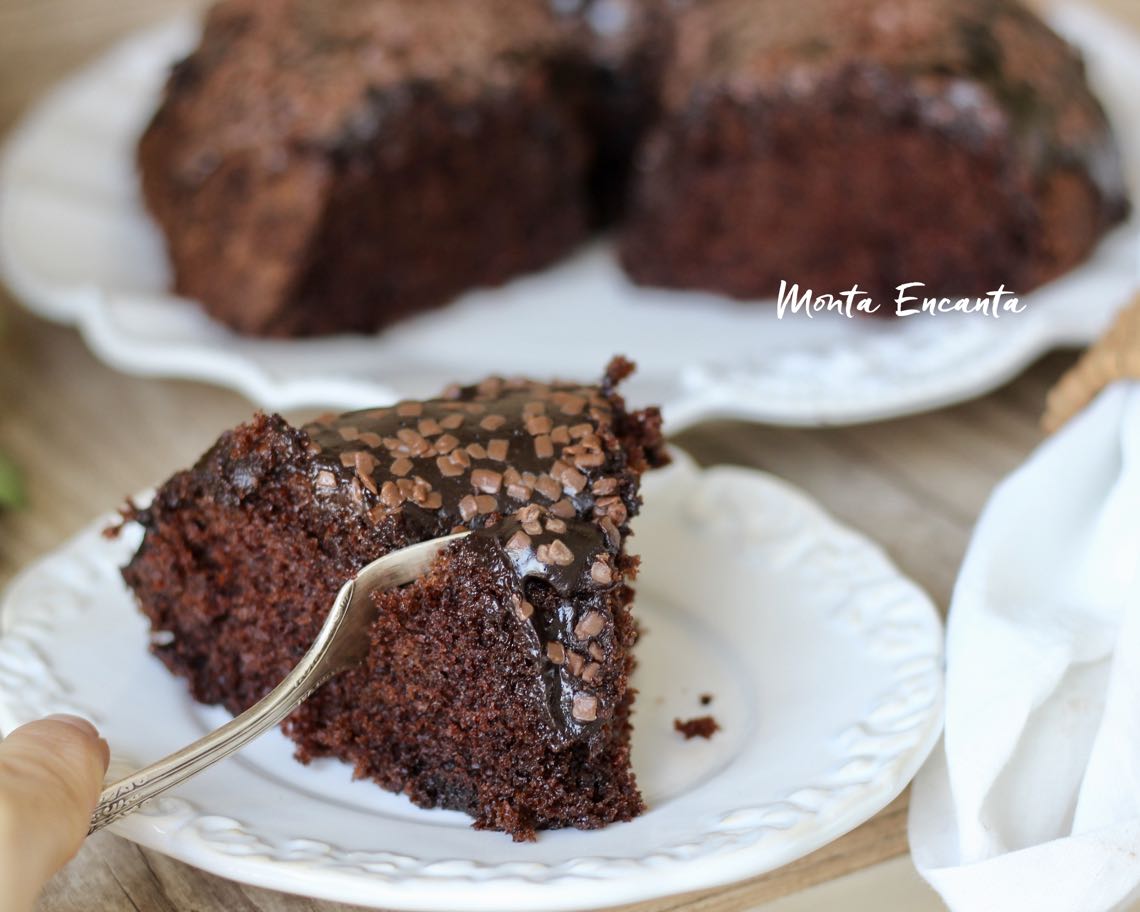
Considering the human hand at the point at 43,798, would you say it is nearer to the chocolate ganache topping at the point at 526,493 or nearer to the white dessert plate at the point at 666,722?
the white dessert plate at the point at 666,722

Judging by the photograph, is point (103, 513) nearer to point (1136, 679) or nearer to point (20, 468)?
point (20, 468)

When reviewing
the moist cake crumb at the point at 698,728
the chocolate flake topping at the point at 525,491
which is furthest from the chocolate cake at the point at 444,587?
the moist cake crumb at the point at 698,728

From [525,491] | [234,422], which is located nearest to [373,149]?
[234,422]

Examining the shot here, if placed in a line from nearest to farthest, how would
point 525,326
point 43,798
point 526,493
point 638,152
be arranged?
point 43,798 < point 526,493 < point 525,326 < point 638,152

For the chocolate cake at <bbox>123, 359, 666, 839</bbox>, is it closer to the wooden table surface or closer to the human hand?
the human hand

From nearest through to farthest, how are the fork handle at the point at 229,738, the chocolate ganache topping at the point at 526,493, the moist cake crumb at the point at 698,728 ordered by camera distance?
the fork handle at the point at 229,738
the chocolate ganache topping at the point at 526,493
the moist cake crumb at the point at 698,728

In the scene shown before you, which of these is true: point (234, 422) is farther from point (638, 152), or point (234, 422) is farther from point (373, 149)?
point (638, 152)
